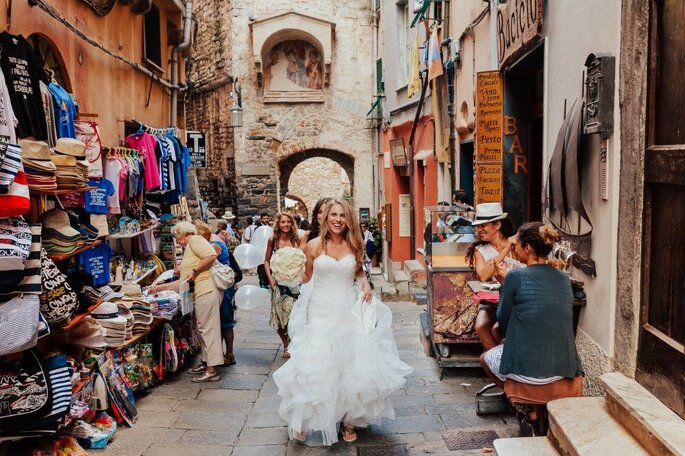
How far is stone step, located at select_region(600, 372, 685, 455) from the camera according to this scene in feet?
9.00

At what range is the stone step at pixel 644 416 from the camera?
2.74 m

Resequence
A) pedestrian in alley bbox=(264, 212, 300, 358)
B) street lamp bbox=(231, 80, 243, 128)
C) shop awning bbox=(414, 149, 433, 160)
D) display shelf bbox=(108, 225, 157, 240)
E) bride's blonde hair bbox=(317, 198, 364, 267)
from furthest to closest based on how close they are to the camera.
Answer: street lamp bbox=(231, 80, 243, 128) < shop awning bbox=(414, 149, 433, 160) < display shelf bbox=(108, 225, 157, 240) < pedestrian in alley bbox=(264, 212, 300, 358) < bride's blonde hair bbox=(317, 198, 364, 267)

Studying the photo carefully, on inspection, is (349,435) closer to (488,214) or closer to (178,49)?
(488,214)

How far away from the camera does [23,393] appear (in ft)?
12.4

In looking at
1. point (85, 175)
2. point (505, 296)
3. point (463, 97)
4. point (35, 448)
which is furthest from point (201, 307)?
point (463, 97)

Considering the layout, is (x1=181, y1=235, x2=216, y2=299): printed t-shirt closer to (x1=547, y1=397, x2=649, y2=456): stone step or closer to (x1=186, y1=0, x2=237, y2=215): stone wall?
(x1=547, y1=397, x2=649, y2=456): stone step

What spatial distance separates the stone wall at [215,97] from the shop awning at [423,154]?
25.1 feet

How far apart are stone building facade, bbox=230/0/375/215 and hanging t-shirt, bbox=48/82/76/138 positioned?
13348 mm

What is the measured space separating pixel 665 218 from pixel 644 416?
984 millimetres

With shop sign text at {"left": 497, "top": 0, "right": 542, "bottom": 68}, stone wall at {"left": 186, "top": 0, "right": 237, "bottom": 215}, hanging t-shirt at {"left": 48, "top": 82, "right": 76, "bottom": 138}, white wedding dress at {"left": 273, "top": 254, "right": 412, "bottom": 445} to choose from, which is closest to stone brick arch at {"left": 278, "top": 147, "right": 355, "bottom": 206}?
stone wall at {"left": 186, "top": 0, "right": 237, "bottom": 215}

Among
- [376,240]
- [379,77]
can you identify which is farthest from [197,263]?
[379,77]

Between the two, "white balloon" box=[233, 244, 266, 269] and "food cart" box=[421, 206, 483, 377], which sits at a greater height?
"white balloon" box=[233, 244, 266, 269]

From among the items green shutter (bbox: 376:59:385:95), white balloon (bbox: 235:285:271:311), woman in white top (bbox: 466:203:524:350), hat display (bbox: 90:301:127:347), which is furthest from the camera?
green shutter (bbox: 376:59:385:95)

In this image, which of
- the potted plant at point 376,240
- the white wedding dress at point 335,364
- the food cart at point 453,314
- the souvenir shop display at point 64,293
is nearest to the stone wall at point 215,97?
the potted plant at point 376,240
